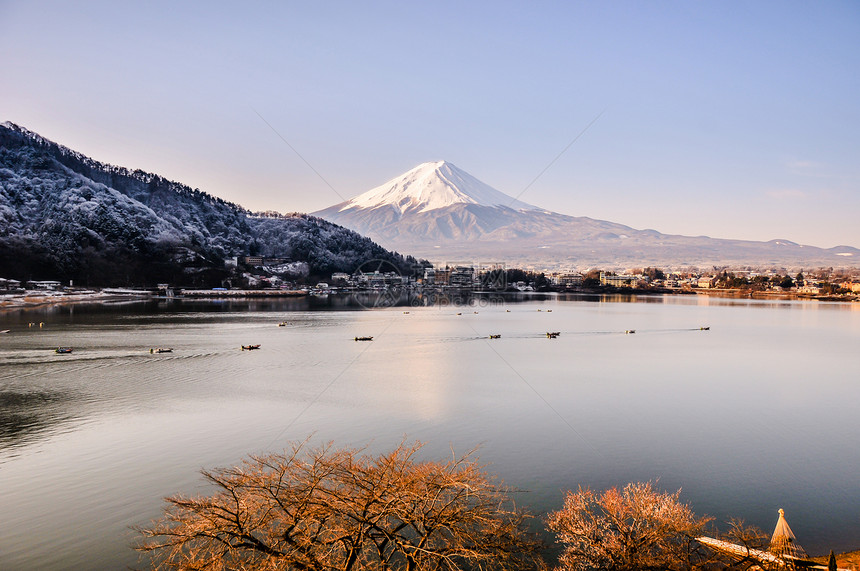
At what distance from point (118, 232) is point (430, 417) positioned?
71.0 m

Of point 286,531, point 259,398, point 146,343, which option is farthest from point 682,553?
point 146,343

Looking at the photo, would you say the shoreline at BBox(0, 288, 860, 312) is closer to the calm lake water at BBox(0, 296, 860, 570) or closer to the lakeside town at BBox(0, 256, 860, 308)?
the lakeside town at BBox(0, 256, 860, 308)

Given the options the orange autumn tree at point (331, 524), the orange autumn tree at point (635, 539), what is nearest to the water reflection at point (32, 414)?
the orange autumn tree at point (331, 524)

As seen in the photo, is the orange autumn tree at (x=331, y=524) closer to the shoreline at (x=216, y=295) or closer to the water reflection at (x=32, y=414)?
the water reflection at (x=32, y=414)

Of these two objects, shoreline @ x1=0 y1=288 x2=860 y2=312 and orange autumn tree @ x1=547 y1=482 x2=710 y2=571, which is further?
shoreline @ x1=0 y1=288 x2=860 y2=312

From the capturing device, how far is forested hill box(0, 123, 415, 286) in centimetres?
6462

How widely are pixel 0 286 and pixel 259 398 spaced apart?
52.4 metres

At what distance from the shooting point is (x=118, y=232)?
7162 centimetres

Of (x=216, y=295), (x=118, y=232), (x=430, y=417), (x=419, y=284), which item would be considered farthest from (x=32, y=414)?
(x=419, y=284)

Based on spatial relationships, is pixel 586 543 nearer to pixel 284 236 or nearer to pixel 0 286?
Result: pixel 0 286

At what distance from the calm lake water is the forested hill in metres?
43.4

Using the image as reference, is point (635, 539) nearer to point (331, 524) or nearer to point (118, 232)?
point (331, 524)

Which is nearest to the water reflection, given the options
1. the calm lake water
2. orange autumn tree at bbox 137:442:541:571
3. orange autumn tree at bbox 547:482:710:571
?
the calm lake water

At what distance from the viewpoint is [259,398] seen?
15336mm
